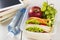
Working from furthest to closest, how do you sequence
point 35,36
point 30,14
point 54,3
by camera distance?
1. point 54,3
2. point 30,14
3. point 35,36

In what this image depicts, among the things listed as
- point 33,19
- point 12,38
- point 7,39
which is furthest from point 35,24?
point 7,39

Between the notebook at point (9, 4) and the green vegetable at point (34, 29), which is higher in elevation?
the notebook at point (9, 4)

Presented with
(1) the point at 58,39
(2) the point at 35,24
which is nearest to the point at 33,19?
(2) the point at 35,24

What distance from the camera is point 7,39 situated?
1.22 metres

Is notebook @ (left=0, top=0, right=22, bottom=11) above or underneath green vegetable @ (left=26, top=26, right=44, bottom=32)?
above

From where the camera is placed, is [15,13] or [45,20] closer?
[45,20]

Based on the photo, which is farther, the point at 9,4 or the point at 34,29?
the point at 9,4

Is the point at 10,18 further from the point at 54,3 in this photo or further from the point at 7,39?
the point at 54,3

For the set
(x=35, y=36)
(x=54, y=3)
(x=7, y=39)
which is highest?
(x=54, y=3)

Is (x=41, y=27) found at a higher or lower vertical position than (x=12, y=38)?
higher

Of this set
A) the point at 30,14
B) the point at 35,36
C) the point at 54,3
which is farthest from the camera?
the point at 54,3

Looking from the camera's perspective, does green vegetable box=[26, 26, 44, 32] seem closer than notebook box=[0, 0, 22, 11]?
Yes

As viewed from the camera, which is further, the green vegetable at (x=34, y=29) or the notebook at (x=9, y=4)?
the notebook at (x=9, y=4)

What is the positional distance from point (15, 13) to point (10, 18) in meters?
0.06
